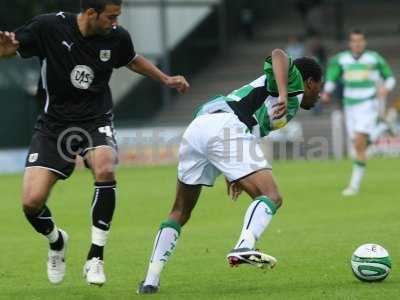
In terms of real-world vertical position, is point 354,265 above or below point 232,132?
below

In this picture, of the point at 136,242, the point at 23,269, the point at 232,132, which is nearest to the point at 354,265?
the point at 232,132

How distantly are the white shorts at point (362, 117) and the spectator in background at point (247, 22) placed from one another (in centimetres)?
2120

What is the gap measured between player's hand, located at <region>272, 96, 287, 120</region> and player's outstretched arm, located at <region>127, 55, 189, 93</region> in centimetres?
104

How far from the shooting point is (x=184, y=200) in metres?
9.27

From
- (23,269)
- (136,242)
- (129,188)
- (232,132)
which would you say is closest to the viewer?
(232,132)

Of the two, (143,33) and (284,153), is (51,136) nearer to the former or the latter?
(284,153)

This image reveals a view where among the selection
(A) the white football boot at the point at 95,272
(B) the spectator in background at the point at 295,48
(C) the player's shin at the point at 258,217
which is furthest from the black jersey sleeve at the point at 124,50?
(B) the spectator in background at the point at 295,48

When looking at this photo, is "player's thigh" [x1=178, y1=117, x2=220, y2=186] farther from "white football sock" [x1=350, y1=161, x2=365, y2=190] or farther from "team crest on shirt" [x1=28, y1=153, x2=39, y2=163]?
"white football sock" [x1=350, y1=161, x2=365, y2=190]

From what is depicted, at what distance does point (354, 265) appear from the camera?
369 inches

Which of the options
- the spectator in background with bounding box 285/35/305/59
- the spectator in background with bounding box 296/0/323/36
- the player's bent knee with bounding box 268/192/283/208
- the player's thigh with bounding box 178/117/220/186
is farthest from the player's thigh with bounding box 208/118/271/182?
the spectator in background with bounding box 296/0/323/36

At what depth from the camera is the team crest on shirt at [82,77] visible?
934 centimetres

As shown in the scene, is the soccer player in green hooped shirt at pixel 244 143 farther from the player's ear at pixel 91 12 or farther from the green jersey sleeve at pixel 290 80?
the player's ear at pixel 91 12

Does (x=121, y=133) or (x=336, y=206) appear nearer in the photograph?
(x=336, y=206)

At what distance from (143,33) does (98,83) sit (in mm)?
26783
